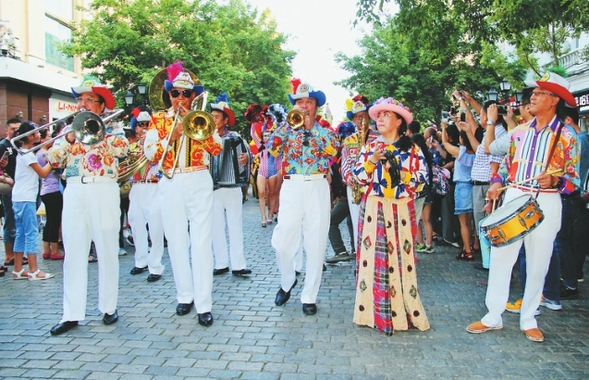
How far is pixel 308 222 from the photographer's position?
5523mm

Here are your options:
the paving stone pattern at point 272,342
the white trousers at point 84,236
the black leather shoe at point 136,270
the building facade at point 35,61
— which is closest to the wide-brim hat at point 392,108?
the paving stone pattern at point 272,342

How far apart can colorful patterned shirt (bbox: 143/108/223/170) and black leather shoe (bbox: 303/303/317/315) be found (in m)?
1.81

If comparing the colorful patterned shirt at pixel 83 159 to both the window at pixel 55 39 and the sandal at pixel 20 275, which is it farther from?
the window at pixel 55 39

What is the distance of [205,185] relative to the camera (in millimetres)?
5301

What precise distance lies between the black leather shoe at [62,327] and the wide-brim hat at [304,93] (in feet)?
10.4

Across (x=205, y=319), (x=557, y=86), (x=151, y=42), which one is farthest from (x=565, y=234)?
(x=151, y=42)

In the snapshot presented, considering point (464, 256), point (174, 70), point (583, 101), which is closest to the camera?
point (174, 70)

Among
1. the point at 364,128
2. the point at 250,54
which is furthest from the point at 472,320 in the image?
the point at 250,54

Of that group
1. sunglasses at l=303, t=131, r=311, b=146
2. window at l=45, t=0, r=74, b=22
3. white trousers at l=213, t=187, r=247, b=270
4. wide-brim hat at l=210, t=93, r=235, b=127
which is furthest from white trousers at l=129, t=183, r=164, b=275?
window at l=45, t=0, r=74, b=22

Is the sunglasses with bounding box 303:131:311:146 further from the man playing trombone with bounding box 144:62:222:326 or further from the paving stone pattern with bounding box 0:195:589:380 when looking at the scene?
the paving stone pattern with bounding box 0:195:589:380

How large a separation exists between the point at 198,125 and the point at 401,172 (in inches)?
77.5

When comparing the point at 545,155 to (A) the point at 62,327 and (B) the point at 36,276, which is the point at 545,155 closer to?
(A) the point at 62,327

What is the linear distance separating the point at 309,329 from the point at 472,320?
1.63 metres

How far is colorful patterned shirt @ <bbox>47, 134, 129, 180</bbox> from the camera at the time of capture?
5.01 m
